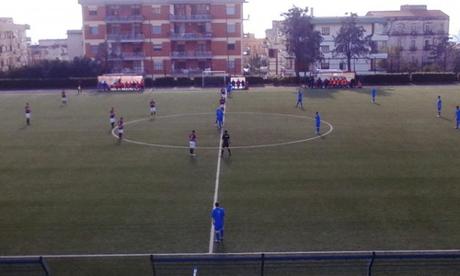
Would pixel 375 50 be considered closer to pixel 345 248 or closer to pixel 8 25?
pixel 8 25

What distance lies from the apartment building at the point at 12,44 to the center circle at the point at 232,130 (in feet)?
205

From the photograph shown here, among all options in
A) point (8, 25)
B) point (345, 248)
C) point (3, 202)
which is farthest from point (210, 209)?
point (8, 25)

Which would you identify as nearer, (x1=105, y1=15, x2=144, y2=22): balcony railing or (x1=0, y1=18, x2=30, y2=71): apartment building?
(x1=105, y1=15, x2=144, y2=22): balcony railing

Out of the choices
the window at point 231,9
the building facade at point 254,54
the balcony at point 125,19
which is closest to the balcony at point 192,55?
the window at point 231,9

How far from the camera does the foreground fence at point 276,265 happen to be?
12055 mm

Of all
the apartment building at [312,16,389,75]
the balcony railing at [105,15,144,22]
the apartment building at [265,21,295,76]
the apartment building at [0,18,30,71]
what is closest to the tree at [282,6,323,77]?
the apartment building at [312,16,389,75]

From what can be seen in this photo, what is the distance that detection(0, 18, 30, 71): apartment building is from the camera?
3834 inches

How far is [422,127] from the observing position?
115 feet

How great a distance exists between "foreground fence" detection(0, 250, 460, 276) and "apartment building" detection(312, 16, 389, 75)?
241ft

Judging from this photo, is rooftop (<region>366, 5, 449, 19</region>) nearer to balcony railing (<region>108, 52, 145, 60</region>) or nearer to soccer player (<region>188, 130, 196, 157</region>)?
balcony railing (<region>108, 52, 145, 60</region>)

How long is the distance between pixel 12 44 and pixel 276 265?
98505 millimetres

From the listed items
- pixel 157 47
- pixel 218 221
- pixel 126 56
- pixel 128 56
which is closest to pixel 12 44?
pixel 126 56

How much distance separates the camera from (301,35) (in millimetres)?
74188

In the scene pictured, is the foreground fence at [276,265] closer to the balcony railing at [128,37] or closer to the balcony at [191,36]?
the balcony at [191,36]
